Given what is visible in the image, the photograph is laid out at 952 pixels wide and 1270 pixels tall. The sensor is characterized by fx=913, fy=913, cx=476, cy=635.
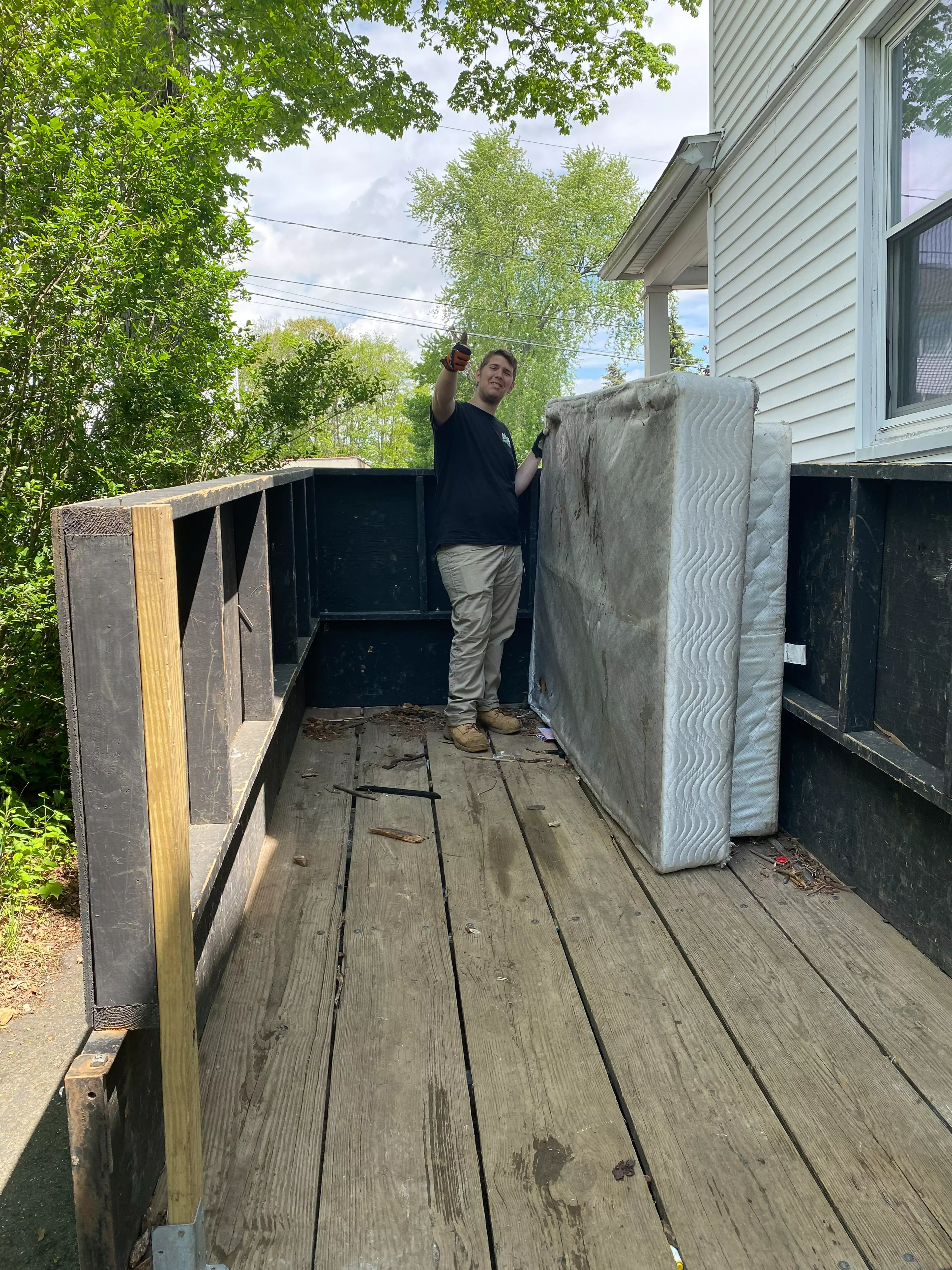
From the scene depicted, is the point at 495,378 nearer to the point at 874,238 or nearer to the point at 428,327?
the point at 874,238

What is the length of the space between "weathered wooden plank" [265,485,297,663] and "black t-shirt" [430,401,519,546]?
780 mm

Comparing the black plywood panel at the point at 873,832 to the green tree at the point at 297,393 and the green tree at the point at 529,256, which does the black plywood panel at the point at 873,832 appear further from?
the green tree at the point at 529,256

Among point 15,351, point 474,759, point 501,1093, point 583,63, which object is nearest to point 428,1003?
point 501,1093

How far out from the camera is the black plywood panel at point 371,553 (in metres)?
5.04

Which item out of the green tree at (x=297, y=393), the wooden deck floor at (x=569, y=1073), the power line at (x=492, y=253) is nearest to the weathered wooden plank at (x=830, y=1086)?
the wooden deck floor at (x=569, y=1073)

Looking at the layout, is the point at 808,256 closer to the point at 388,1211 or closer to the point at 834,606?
the point at 834,606

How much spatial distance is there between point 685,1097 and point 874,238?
165 inches

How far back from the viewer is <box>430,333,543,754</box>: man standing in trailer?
4.38 m

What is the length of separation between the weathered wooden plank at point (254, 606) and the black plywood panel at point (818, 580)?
1744mm

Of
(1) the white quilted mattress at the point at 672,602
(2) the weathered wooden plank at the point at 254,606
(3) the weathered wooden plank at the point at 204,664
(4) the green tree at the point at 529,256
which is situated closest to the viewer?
(3) the weathered wooden plank at the point at 204,664

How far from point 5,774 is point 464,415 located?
8.30ft

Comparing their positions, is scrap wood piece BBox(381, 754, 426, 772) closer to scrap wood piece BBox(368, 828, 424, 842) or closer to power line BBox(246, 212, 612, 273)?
scrap wood piece BBox(368, 828, 424, 842)

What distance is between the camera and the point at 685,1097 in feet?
6.12

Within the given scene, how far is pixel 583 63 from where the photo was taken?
11648 mm
